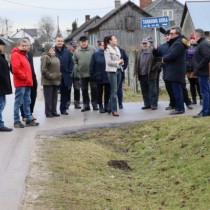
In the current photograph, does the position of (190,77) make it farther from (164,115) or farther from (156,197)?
(156,197)

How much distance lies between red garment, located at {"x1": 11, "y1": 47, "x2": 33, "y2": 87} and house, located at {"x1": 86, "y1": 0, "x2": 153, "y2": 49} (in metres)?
45.4

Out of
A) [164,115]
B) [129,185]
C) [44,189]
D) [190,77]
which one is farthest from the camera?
[190,77]

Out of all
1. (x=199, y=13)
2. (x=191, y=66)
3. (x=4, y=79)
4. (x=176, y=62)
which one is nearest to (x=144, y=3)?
(x=199, y=13)

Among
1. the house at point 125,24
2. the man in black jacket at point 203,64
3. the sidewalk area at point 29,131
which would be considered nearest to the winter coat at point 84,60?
the sidewalk area at point 29,131

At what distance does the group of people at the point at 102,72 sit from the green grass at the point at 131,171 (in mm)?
1180

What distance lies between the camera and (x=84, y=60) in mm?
11828

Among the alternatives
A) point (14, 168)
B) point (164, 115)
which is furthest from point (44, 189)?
point (164, 115)

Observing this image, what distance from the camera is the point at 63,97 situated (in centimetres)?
1160

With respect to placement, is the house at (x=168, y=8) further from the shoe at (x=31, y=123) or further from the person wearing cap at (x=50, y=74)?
the shoe at (x=31, y=123)

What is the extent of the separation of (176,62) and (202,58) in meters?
0.78

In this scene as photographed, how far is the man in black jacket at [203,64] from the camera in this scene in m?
9.51

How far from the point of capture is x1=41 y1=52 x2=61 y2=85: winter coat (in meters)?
10.7

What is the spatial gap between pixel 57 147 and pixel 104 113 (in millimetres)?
3384

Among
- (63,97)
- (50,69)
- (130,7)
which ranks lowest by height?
(63,97)
